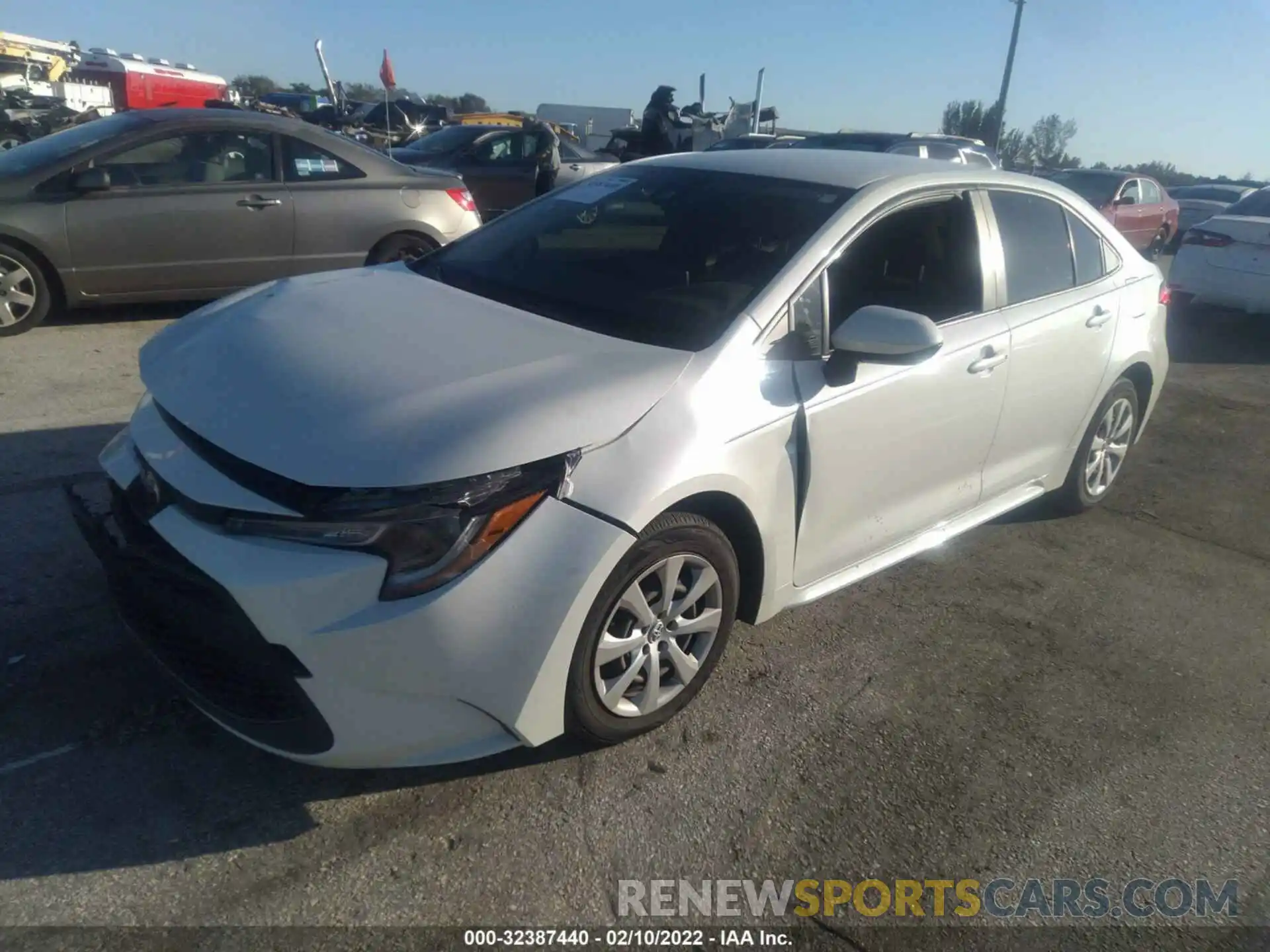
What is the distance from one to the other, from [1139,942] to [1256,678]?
1725 mm

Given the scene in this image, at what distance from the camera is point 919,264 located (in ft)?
12.7

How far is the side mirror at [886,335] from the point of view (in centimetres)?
314

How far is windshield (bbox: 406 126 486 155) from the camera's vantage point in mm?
14703

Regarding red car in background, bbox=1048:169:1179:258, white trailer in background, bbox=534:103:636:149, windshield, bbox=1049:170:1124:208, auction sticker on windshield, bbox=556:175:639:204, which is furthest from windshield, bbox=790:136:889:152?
white trailer in background, bbox=534:103:636:149

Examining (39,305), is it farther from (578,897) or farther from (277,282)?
(578,897)

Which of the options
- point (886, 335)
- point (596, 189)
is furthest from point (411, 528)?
point (596, 189)

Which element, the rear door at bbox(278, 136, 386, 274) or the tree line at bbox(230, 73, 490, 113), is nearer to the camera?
the rear door at bbox(278, 136, 386, 274)

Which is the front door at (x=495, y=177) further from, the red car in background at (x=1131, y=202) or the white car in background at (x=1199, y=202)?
the white car in background at (x=1199, y=202)

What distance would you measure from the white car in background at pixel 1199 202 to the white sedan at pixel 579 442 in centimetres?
1601

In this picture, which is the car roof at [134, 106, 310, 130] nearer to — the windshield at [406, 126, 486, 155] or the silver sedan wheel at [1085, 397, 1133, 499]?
the silver sedan wheel at [1085, 397, 1133, 499]

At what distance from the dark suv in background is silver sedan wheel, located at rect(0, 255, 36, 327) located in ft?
33.2

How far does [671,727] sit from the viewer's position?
10.5 feet

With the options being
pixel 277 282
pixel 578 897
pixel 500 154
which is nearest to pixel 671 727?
pixel 578 897

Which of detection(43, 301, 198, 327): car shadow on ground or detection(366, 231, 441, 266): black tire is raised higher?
detection(366, 231, 441, 266): black tire
